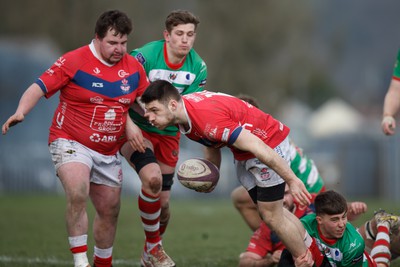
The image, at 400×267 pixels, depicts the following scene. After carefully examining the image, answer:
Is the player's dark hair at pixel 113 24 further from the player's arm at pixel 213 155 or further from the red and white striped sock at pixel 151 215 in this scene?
the red and white striped sock at pixel 151 215

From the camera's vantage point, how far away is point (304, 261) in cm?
670

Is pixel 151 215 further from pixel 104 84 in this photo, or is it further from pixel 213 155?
pixel 104 84

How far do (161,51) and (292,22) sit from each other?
135 feet

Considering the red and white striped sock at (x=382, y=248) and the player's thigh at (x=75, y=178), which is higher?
the player's thigh at (x=75, y=178)

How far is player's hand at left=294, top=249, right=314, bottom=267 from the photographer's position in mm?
6699

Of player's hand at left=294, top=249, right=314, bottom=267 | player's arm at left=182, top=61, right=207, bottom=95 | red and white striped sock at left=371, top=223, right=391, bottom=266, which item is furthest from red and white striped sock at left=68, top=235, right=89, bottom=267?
red and white striped sock at left=371, top=223, right=391, bottom=266

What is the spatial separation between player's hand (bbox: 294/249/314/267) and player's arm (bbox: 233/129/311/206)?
2.16 ft

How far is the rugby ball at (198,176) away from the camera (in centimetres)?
661

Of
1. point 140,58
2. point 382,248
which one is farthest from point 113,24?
point 382,248

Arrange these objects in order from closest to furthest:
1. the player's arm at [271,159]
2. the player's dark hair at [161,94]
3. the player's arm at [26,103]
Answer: the player's arm at [271,159] → the player's dark hair at [161,94] → the player's arm at [26,103]

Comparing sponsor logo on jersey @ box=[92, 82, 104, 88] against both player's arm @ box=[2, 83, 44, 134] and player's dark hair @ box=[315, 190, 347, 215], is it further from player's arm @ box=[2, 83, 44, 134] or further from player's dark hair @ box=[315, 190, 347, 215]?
player's dark hair @ box=[315, 190, 347, 215]

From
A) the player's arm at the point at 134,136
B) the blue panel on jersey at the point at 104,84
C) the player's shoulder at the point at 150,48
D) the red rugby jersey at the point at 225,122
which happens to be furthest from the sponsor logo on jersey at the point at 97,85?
the red rugby jersey at the point at 225,122

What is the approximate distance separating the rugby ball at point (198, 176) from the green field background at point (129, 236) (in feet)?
5.73

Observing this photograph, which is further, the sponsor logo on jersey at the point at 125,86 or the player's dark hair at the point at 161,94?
the sponsor logo on jersey at the point at 125,86
